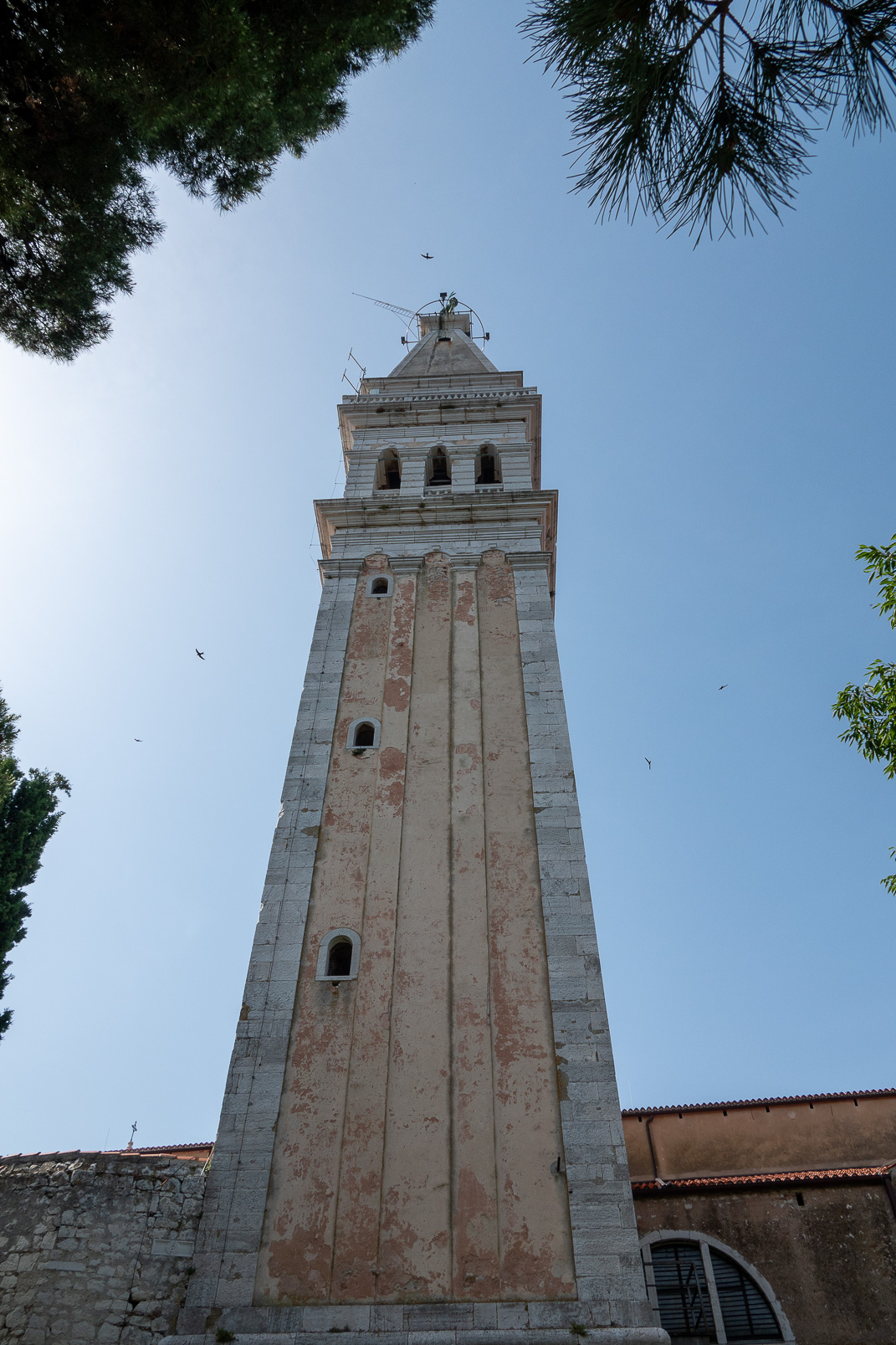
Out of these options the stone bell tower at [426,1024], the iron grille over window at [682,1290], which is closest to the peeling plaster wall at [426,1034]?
the stone bell tower at [426,1024]

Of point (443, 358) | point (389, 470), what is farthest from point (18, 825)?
point (443, 358)

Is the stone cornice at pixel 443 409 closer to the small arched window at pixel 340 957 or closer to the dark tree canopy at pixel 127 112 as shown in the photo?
the dark tree canopy at pixel 127 112

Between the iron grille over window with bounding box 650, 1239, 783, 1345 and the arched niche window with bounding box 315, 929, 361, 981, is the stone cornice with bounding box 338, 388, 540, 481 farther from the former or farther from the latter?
the iron grille over window with bounding box 650, 1239, 783, 1345

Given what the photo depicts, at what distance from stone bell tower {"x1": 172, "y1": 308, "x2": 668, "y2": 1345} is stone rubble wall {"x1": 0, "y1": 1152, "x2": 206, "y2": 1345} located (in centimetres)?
29

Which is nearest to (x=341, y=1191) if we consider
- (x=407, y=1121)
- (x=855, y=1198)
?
(x=407, y=1121)

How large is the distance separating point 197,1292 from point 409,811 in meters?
6.24

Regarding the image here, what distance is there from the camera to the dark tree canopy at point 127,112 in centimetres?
813

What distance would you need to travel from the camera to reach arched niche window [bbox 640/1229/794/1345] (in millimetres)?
12211

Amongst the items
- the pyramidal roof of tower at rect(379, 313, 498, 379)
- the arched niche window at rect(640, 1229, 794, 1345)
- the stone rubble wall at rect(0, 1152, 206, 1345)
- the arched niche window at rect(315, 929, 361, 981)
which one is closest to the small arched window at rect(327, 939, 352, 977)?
the arched niche window at rect(315, 929, 361, 981)

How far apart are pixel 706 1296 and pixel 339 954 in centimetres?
659

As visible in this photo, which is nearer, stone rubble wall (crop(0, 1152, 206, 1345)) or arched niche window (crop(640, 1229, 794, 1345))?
stone rubble wall (crop(0, 1152, 206, 1345))

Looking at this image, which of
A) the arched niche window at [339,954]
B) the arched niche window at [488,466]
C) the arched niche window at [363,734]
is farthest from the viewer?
the arched niche window at [488,466]

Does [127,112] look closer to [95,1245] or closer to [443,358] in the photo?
[95,1245]

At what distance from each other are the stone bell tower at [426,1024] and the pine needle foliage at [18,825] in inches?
225
